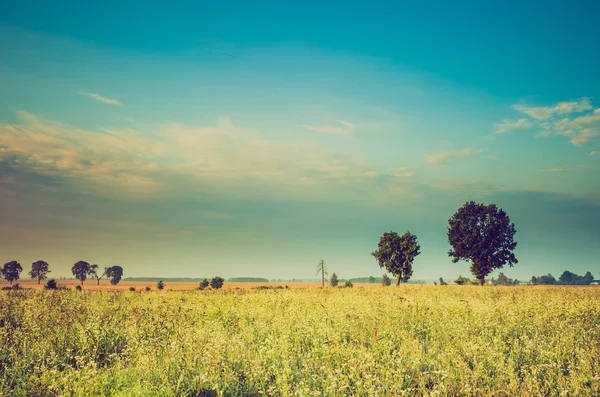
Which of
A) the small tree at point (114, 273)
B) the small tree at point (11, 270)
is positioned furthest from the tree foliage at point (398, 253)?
the small tree at point (11, 270)

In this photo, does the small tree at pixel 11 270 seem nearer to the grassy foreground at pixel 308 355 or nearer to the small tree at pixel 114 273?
the small tree at pixel 114 273

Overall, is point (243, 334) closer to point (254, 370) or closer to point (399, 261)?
point (254, 370)

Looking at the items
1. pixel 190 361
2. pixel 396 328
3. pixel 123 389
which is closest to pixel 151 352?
pixel 190 361

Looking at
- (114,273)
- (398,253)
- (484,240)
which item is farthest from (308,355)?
(114,273)

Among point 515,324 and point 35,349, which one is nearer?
point 35,349

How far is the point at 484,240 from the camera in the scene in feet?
183

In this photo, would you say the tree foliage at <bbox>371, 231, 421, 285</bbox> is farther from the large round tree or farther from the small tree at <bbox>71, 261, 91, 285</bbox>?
the small tree at <bbox>71, 261, 91, 285</bbox>

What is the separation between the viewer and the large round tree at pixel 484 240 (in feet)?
182

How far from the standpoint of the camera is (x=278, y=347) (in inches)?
309

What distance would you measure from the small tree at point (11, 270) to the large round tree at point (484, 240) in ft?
653

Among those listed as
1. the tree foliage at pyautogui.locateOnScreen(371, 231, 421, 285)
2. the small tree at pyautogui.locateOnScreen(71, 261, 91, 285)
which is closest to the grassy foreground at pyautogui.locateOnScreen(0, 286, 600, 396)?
the tree foliage at pyautogui.locateOnScreen(371, 231, 421, 285)

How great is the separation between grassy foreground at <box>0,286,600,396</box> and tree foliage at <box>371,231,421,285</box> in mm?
58372

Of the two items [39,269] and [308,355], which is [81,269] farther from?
[308,355]

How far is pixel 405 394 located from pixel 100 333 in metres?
7.53
